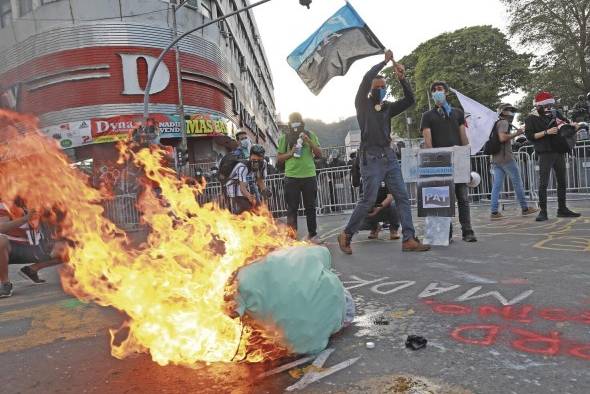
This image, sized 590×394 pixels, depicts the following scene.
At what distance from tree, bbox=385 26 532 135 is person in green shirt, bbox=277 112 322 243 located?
3973cm

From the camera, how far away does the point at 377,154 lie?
19.5 ft

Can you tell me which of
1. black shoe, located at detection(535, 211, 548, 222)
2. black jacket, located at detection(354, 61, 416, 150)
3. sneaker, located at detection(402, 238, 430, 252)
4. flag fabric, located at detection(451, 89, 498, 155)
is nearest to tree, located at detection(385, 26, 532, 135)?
flag fabric, located at detection(451, 89, 498, 155)

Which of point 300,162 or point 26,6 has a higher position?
point 26,6

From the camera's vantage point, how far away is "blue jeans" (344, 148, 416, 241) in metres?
5.88

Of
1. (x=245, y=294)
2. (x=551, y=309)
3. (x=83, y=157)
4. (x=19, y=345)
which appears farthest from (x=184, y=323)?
(x=83, y=157)

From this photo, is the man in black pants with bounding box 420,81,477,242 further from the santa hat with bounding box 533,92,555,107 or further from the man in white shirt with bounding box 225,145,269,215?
the man in white shirt with bounding box 225,145,269,215

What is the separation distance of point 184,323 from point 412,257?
3471 mm

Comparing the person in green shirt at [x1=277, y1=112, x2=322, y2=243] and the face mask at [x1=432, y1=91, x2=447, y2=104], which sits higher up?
the face mask at [x1=432, y1=91, x2=447, y2=104]

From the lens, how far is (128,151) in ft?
23.7

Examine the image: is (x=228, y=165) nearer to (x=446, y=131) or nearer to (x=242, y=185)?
(x=242, y=185)

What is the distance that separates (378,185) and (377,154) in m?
0.37

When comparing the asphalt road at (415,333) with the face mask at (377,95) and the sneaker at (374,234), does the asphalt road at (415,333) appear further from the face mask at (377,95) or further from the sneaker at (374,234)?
the sneaker at (374,234)

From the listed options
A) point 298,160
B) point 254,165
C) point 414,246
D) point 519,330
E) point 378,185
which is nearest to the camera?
point 519,330

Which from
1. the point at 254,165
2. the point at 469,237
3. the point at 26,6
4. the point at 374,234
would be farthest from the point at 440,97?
the point at 26,6
